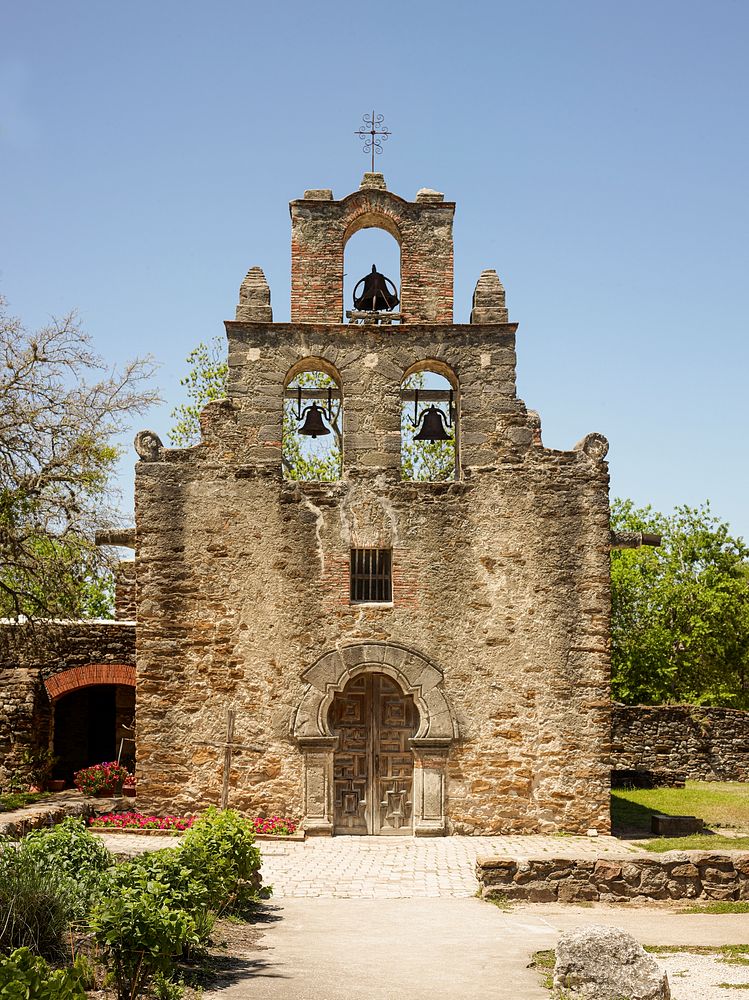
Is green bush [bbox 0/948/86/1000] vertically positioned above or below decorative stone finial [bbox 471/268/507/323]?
below

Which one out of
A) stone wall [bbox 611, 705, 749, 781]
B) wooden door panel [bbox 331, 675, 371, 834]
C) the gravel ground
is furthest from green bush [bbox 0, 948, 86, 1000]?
stone wall [bbox 611, 705, 749, 781]

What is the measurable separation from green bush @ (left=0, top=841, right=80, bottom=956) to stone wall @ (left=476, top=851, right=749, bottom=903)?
4673 millimetres

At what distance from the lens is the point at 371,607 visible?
580 inches

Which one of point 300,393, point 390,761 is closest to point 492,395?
point 300,393

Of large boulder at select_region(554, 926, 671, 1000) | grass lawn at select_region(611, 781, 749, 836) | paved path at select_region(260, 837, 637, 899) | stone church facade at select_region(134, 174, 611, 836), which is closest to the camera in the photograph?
large boulder at select_region(554, 926, 671, 1000)

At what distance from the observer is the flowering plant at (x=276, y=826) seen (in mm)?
14016

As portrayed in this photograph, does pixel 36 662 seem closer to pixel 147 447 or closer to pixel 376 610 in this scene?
pixel 147 447

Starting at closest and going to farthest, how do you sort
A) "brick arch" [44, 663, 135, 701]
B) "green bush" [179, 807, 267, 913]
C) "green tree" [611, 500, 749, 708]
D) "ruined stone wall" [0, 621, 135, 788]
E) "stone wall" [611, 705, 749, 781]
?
1. "green bush" [179, 807, 267, 913]
2. "ruined stone wall" [0, 621, 135, 788]
3. "brick arch" [44, 663, 135, 701]
4. "stone wall" [611, 705, 749, 781]
5. "green tree" [611, 500, 749, 708]

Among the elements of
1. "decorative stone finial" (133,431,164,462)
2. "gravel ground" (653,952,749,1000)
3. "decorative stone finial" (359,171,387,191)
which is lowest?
"gravel ground" (653,952,749,1000)

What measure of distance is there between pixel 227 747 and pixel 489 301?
7.29 metres

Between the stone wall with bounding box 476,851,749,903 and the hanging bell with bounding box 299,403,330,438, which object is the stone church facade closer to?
the hanging bell with bounding box 299,403,330,438

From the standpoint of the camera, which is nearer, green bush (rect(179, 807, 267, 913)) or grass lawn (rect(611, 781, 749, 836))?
green bush (rect(179, 807, 267, 913))

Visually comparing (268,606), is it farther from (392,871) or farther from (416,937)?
(416,937)

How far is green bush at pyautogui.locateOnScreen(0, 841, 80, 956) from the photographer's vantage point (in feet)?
22.2
